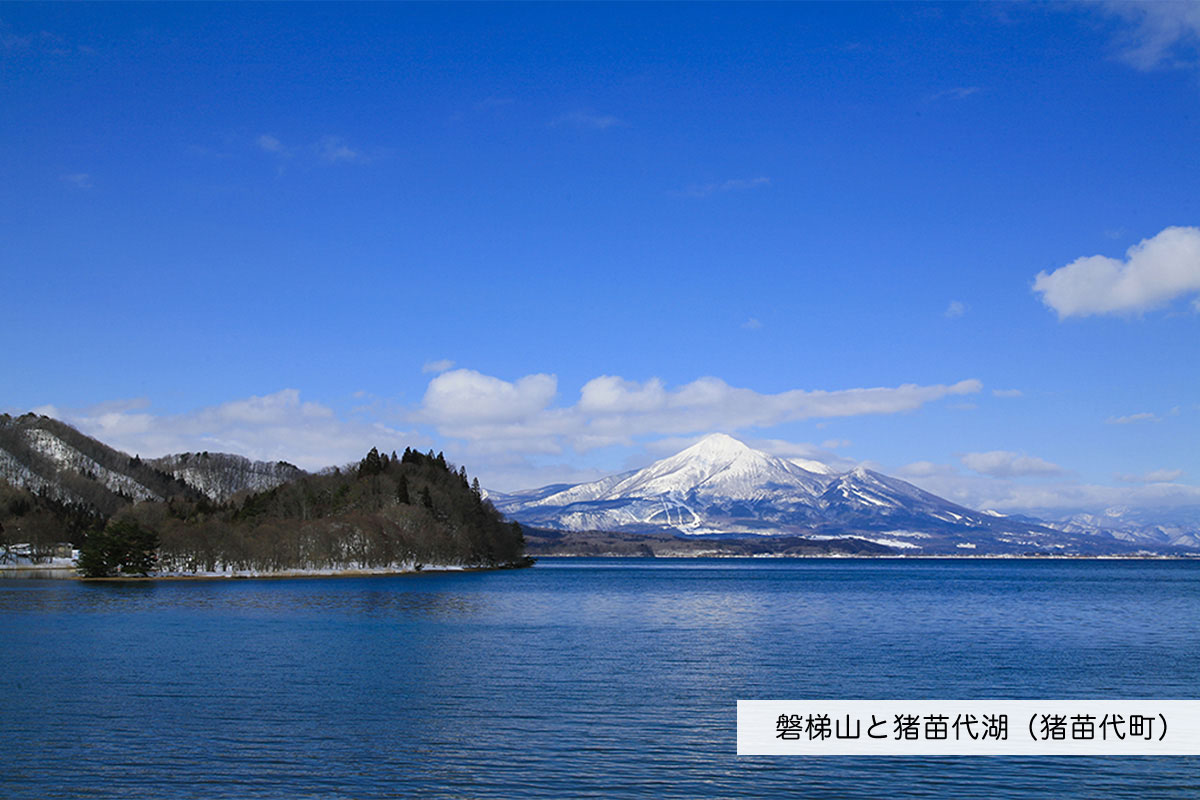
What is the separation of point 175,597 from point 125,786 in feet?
338

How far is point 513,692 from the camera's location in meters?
46.1

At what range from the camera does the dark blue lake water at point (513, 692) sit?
29672 mm

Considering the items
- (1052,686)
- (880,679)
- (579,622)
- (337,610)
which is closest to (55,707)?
(880,679)

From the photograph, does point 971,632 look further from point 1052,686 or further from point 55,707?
point 55,707

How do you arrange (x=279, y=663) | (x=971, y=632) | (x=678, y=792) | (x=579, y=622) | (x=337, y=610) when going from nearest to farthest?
(x=678, y=792) < (x=279, y=663) < (x=971, y=632) < (x=579, y=622) < (x=337, y=610)

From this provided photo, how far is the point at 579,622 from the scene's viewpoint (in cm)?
8931

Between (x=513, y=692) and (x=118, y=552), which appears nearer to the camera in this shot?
(x=513, y=692)

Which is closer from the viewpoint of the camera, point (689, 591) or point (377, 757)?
point (377, 757)

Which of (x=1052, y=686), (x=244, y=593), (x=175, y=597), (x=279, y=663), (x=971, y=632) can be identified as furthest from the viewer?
(x=244, y=593)

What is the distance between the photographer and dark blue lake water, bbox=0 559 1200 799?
97.3ft

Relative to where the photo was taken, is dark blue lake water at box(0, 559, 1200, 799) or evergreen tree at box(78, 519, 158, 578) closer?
dark blue lake water at box(0, 559, 1200, 799)

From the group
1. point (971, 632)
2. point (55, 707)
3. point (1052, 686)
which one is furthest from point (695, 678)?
point (971, 632)

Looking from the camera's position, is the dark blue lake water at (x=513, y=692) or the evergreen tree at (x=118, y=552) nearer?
the dark blue lake water at (x=513, y=692)

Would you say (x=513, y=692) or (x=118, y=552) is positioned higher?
(x=118, y=552)
